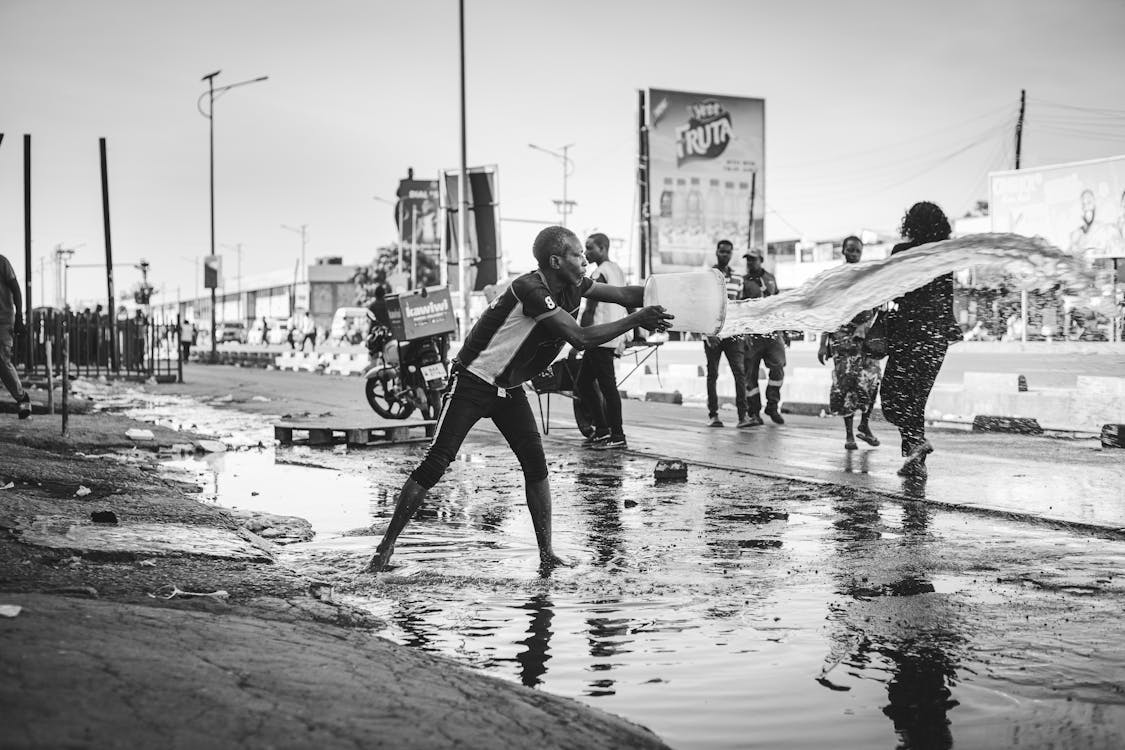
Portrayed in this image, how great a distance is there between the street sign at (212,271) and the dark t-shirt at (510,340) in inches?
1622

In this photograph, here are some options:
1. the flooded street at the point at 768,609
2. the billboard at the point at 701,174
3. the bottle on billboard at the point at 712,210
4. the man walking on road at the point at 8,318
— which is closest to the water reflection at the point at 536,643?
the flooded street at the point at 768,609

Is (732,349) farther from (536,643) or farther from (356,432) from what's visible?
(536,643)

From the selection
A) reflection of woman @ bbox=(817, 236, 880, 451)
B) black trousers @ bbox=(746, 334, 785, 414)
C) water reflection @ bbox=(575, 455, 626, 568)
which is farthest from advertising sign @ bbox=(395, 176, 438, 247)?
water reflection @ bbox=(575, 455, 626, 568)

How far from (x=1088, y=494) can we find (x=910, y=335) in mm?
1653

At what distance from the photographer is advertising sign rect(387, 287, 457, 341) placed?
44.6 feet

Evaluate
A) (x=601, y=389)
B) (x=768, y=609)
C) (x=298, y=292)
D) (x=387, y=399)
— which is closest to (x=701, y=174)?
(x=387, y=399)

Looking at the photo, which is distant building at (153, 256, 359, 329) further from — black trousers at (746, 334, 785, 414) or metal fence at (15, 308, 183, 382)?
black trousers at (746, 334, 785, 414)

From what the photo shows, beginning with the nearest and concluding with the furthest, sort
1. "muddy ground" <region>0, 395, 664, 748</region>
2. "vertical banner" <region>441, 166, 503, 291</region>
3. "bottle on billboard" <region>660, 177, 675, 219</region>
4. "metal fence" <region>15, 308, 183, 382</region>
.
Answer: "muddy ground" <region>0, 395, 664, 748</region>, "metal fence" <region>15, 308, 183, 382</region>, "vertical banner" <region>441, 166, 503, 291</region>, "bottle on billboard" <region>660, 177, 675, 219</region>

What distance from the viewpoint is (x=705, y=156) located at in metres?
44.2

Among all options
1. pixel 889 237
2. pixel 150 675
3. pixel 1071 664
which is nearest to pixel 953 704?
pixel 1071 664

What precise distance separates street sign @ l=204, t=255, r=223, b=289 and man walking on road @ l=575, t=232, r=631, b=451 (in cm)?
3564

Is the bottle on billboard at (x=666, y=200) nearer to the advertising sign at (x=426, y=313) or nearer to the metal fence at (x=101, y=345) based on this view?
the metal fence at (x=101, y=345)

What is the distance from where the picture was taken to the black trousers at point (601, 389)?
11469 millimetres

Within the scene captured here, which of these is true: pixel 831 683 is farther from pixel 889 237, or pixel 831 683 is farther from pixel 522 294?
pixel 889 237
